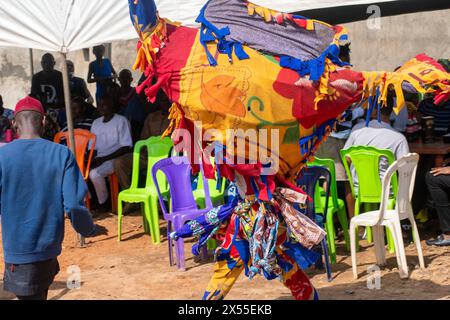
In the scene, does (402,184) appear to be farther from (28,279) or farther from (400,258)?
(28,279)

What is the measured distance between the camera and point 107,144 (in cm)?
963

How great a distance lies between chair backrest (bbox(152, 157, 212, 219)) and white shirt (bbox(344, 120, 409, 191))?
5.07 feet

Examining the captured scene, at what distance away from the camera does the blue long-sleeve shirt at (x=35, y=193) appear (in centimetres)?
456

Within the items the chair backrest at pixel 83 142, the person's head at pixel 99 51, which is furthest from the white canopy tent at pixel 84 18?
the person's head at pixel 99 51

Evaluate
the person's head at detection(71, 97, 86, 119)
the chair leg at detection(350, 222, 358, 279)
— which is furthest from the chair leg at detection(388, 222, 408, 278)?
the person's head at detection(71, 97, 86, 119)

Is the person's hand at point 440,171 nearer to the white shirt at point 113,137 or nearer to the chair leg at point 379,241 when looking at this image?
the chair leg at point 379,241

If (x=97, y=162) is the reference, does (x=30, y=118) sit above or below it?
above

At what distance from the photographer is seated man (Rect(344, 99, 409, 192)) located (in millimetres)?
7293

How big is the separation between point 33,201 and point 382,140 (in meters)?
3.78

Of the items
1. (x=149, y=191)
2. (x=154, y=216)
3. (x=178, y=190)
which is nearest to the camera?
(x=178, y=190)

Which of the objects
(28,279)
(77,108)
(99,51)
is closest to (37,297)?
(28,279)

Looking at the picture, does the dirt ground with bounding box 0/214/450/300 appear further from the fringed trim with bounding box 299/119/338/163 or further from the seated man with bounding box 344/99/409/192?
the fringed trim with bounding box 299/119/338/163

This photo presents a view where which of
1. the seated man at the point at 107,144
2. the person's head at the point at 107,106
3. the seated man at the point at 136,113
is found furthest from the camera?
the seated man at the point at 136,113

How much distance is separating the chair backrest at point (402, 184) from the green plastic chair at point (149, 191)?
2.56 metres
